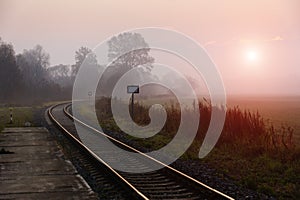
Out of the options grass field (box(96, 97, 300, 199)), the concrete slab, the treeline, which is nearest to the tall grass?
grass field (box(96, 97, 300, 199))

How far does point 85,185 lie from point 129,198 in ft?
5.05

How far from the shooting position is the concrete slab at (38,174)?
803 centimetres

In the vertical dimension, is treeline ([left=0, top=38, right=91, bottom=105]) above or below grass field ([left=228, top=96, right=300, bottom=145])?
above

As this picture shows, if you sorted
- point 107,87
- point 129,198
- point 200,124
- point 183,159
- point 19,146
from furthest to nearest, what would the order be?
point 107,87, point 200,124, point 19,146, point 183,159, point 129,198

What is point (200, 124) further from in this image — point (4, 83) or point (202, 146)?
point (4, 83)

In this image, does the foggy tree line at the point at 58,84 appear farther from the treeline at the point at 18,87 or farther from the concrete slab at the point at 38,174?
the concrete slab at the point at 38,174

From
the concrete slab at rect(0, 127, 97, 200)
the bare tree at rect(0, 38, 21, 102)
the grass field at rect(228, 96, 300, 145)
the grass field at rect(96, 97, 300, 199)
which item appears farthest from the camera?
the bare tree at rect(0, 38, 21, 102)

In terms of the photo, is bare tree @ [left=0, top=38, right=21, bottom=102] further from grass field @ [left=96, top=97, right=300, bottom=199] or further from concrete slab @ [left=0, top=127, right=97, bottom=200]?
grass field @ [left=96, top=97, right=300, bottom=199]

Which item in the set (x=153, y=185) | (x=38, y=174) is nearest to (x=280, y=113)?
(x=153, y=185)

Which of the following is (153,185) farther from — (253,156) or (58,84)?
(58,84)

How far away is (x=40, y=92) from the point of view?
75062mm

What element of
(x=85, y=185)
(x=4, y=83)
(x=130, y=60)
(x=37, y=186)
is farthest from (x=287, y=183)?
(x=130, y=60)

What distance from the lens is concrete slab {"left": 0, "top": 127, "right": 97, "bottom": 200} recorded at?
8.03m

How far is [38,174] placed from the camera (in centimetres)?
991
